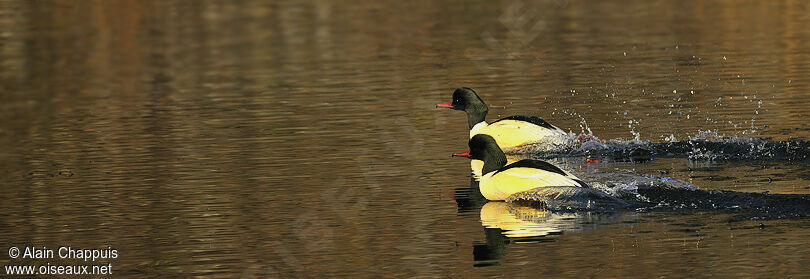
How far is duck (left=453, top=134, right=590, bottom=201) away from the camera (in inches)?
511

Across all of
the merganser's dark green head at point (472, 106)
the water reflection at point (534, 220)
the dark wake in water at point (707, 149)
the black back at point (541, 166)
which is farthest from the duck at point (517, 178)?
the merganser's dark green head at point (472, 106)

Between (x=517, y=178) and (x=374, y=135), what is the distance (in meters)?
5.58

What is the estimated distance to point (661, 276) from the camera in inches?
400

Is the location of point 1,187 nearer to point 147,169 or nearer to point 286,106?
point 147,169

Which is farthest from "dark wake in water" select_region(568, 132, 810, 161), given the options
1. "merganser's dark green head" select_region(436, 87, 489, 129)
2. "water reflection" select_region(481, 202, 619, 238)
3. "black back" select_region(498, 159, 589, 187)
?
"water reflection" select_region(481, 202, 619, 238)

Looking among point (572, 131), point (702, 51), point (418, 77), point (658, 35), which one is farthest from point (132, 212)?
→ point (658, 35)

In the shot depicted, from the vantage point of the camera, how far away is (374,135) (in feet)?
61.1

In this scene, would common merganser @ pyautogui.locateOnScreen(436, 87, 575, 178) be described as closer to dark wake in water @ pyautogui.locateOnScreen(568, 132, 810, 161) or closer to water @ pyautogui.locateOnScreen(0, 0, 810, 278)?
dark wake in water @ pyautogui.locateOnScreen(568, 132, 810, 161)

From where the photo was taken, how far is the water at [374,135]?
36.9 feet

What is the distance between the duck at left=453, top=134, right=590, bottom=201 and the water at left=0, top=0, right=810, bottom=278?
1.13ft

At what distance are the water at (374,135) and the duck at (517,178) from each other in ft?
1.13

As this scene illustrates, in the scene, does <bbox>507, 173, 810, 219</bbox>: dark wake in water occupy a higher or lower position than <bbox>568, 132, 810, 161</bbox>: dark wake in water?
higher

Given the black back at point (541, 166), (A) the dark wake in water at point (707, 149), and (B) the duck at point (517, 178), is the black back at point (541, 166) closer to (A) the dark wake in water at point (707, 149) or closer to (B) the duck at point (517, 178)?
(B) the duck at point (517, 178)

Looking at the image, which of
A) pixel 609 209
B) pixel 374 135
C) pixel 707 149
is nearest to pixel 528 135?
pixel 707 149
